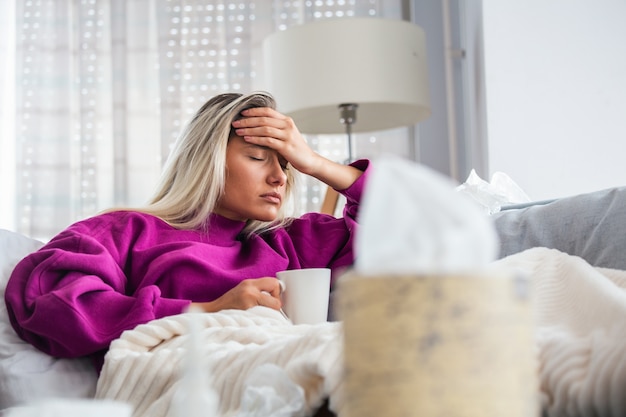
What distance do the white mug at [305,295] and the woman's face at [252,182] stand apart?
0.35m

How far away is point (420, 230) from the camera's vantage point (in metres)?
0.36

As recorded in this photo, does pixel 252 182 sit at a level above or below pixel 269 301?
above

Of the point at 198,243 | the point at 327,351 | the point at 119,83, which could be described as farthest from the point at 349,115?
the point at 327,351

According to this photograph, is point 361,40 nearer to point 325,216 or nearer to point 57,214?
point 325,216

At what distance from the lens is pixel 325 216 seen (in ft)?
6.05

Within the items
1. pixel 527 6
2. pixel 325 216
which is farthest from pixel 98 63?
pixel 325 216

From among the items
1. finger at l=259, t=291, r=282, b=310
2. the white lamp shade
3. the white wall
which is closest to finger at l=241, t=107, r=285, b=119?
finger at l=259, t=291, r=282, b=310

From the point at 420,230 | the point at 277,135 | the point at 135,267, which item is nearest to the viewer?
the point at 420,230

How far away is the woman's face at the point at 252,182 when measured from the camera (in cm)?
165

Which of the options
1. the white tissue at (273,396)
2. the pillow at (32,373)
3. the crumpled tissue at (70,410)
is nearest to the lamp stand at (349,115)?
the pillow at (32,373)

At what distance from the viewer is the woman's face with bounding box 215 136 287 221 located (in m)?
1.65

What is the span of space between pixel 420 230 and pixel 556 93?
257cm

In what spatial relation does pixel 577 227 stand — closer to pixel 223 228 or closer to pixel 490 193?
pixel 490 193

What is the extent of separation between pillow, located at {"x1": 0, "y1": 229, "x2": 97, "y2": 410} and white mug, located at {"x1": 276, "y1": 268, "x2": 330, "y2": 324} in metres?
0.31
